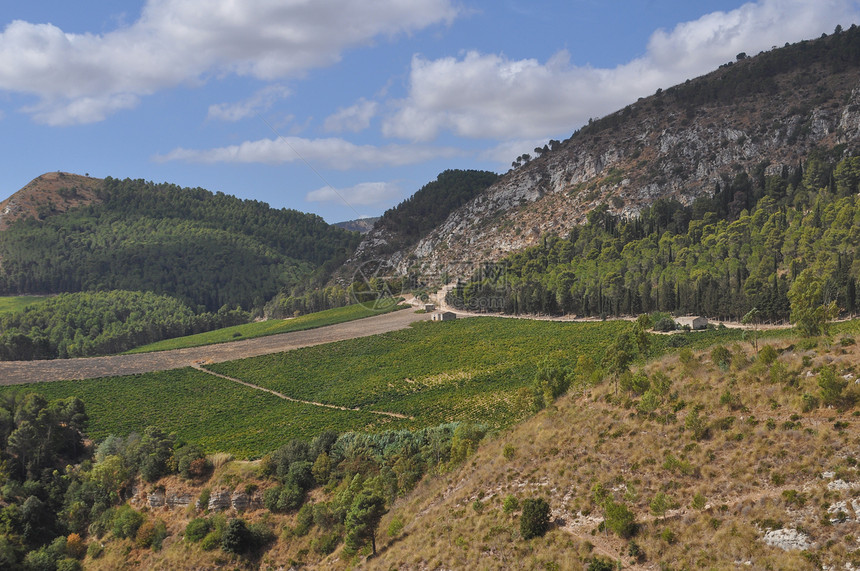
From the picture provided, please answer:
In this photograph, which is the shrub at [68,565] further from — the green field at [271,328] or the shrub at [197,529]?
the green field at [271,328]

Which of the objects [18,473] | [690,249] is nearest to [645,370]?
[18,473]

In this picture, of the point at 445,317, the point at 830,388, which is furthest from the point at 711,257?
the point at 830,388

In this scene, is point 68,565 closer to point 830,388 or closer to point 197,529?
point 197,529

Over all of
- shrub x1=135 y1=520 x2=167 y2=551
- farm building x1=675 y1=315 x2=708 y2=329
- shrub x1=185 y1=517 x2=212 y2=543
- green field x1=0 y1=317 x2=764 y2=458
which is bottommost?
shrub x1=135 y1=520 x2=167 y2=551

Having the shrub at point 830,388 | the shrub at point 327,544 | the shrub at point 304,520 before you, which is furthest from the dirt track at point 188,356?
the shrub at point 830,388

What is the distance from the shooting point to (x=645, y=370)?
→ 140ft

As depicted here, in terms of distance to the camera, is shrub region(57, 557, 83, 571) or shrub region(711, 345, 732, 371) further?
shrub region(57, 557, 83, 571)

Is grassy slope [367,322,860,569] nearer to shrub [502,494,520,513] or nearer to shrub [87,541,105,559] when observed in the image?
shrub [502,494,520,513]

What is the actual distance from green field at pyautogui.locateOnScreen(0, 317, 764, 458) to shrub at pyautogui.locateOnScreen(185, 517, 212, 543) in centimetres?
1022

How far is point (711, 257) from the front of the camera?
122m

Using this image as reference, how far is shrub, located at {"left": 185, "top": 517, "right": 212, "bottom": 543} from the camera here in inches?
1955

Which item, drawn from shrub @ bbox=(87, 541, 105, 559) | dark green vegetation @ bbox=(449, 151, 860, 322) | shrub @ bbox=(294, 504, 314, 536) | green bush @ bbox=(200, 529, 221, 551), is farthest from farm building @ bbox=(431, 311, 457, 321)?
green bush @ bbox=(200, 529, 221, 551)

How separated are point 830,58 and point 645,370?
215 metres

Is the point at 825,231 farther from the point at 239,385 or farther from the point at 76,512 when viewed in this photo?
the point at 76,512
